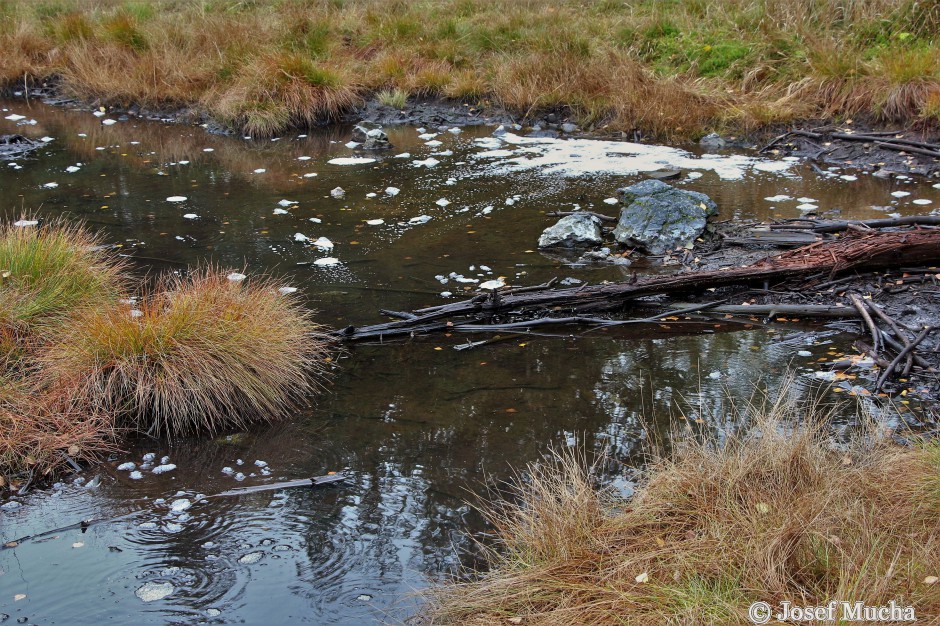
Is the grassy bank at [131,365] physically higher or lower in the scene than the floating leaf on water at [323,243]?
higher

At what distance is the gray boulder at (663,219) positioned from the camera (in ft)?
19.8

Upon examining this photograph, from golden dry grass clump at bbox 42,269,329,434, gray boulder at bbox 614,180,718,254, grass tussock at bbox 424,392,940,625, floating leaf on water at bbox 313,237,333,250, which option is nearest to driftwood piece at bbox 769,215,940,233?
gray boulder at bbox 614,180,718,254

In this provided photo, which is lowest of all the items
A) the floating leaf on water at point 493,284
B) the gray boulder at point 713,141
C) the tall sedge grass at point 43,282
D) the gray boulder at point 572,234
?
the gray boulder at point 713,141

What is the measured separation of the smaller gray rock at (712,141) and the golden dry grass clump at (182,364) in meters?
6.65

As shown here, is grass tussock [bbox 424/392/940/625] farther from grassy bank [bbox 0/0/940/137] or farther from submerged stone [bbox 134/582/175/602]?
grassy bank [bbox 0/0/940/137]

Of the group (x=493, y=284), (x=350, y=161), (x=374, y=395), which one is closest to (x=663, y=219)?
(x=493, y=284)

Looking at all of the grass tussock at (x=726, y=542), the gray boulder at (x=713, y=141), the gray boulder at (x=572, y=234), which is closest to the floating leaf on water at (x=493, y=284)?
the gray boulder at (x=572, y=234)

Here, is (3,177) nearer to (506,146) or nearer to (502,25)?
(506,146)

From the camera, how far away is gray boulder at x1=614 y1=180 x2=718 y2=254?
603cm

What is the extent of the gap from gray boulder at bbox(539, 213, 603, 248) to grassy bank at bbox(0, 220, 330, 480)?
2.43 meters

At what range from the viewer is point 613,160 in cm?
863

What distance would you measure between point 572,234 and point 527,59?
18.1 ft

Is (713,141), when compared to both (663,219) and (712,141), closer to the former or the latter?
(712,141)

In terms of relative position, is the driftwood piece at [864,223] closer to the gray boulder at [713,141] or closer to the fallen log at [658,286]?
the fallen log at [658,286]
